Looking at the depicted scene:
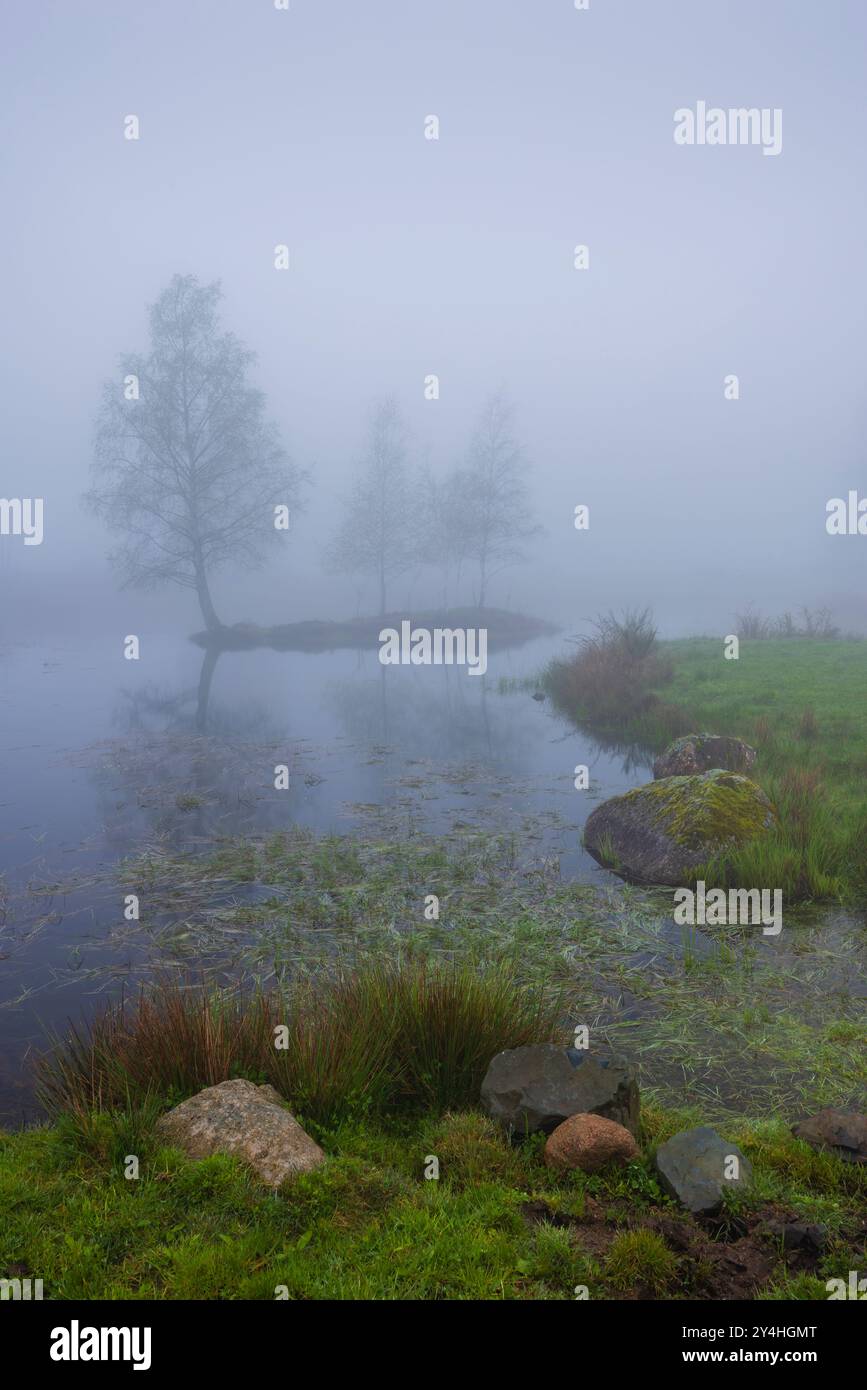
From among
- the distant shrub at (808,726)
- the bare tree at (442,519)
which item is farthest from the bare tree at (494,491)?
the distant shrub at (808,726)

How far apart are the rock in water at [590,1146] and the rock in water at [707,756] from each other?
9.45 m

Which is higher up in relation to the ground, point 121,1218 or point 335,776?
point 335,776

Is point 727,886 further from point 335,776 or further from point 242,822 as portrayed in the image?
point 335,776

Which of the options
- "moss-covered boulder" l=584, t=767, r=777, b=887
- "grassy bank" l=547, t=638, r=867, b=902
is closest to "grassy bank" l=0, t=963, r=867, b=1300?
"moss-covered boulder" l=584, t=767, r=777, b=887

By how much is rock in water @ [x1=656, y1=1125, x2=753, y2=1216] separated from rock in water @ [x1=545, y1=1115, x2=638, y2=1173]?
0.21m

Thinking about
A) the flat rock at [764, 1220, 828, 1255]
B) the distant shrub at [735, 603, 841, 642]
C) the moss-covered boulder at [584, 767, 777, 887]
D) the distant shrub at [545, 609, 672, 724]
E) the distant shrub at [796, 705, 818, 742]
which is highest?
the distant shrub at [735, 603, 841, 642]

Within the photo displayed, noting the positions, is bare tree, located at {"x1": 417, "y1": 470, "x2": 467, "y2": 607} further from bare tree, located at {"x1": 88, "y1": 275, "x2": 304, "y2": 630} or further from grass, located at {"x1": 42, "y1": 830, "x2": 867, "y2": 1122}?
grass, located at {"x1": 42, "y1": 830, "x2": 867, "y2": 1122}

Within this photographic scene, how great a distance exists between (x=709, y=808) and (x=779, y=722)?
8057mm

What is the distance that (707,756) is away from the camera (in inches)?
558

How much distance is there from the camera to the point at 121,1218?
4.35 metres

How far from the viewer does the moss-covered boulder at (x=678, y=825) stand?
11.0m

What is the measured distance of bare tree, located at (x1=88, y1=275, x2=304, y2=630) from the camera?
130 ft
